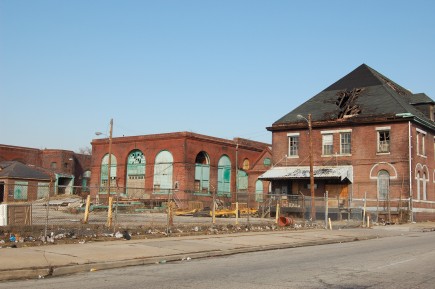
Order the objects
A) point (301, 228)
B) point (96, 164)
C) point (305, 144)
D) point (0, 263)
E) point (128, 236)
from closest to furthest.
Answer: point (0, 263), point (128, 236), point (301, 228), point (305, 144), point (96, 164)

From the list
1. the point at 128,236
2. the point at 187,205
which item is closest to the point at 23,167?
the point at 187,205

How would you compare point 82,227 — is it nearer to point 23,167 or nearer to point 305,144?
point 305,144

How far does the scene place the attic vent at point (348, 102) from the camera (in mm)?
44000

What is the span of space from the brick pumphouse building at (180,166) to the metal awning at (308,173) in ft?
22.7

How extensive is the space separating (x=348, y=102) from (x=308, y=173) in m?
7.98

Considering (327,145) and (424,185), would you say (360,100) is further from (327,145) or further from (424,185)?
(424,185)

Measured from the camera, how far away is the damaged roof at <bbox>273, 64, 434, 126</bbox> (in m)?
42.7

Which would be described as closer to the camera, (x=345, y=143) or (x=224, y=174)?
(x=345, y=143)

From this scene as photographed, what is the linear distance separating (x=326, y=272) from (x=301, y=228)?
16.9 m

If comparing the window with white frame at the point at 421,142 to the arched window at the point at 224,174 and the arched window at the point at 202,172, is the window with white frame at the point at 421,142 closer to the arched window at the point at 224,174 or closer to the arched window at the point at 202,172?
the arched window at the point at 202,172

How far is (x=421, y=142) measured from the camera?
141ft

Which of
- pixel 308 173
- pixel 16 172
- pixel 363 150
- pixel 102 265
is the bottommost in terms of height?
pixel 102 265

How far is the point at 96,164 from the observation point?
63406mm

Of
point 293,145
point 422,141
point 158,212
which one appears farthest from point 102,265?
point 422,141
